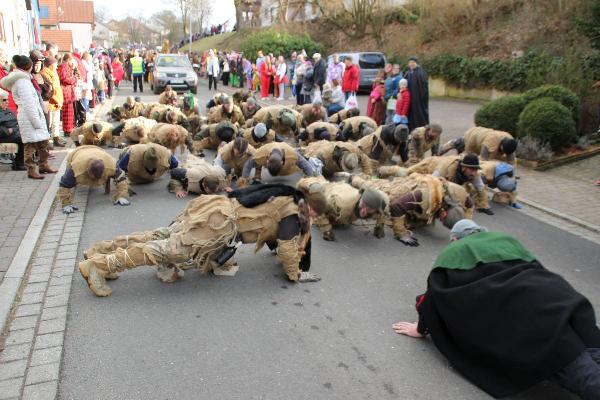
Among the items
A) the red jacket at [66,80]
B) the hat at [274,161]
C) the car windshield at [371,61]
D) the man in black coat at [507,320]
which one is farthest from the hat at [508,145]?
the car windshield at [371,61]

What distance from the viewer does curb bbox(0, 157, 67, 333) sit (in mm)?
4134

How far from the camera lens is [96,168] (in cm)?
630

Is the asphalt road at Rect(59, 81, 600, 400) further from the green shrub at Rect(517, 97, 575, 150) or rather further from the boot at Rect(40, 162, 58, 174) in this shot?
the green shrub at Rect(517, 97, 575, 150)

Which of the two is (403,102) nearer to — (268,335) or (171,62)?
(268,335)

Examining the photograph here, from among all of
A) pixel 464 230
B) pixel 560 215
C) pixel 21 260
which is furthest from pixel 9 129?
pixel 560 215

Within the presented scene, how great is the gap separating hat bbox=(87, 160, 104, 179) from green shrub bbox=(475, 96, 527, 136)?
27.9ft

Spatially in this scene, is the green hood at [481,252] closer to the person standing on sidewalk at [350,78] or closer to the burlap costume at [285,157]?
the burlap costume at [285,157]

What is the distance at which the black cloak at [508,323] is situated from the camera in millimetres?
3092

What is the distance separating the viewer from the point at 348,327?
4.09m

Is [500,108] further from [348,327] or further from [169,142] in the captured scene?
[348,327]

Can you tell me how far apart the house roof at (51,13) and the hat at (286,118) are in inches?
2058

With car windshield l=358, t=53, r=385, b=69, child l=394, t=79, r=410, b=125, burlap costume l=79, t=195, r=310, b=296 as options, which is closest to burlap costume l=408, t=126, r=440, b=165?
child l=394, t=79, r=410, b=125

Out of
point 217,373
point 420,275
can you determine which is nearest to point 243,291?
point 217,373

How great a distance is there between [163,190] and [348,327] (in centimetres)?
467
